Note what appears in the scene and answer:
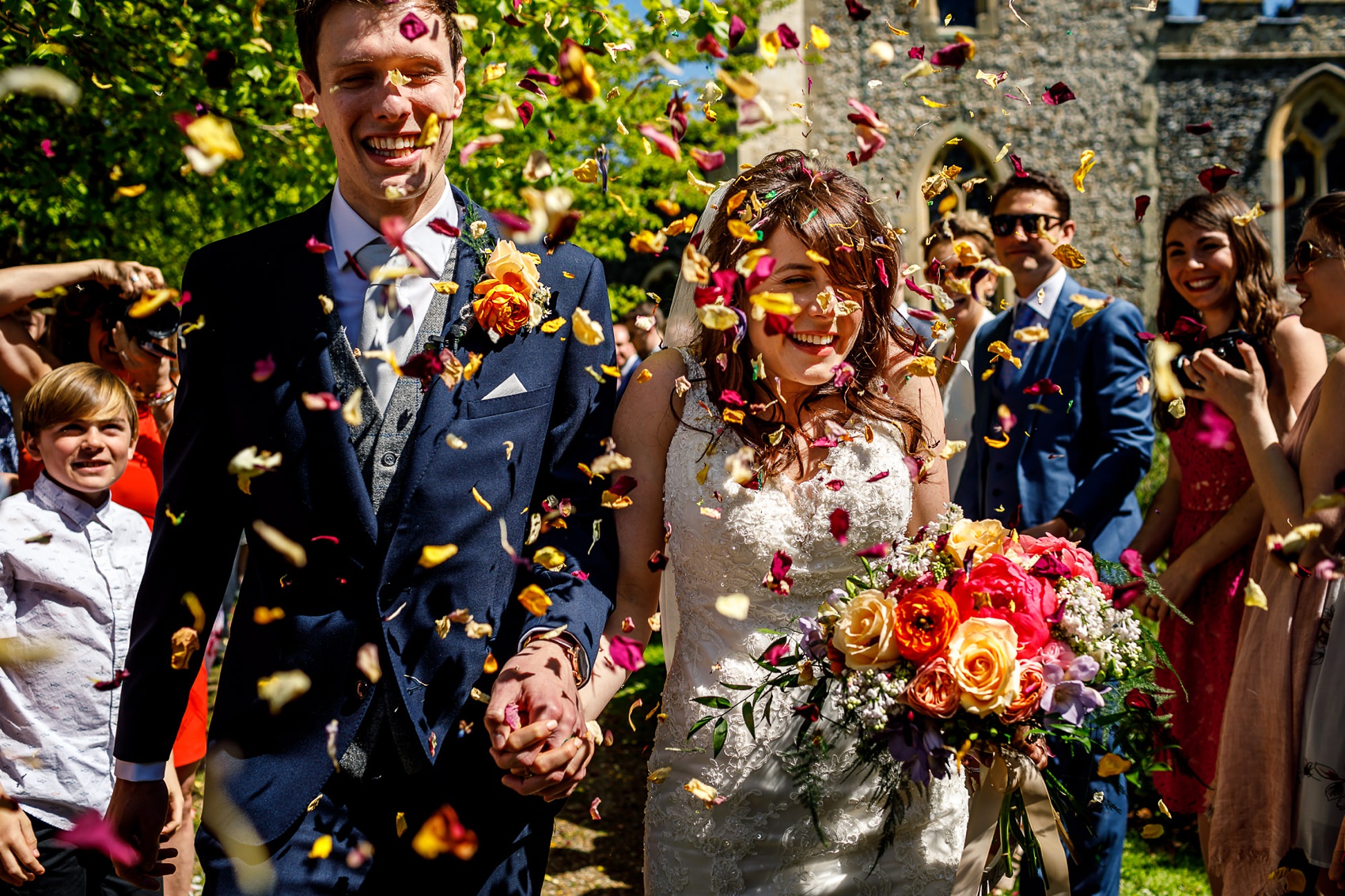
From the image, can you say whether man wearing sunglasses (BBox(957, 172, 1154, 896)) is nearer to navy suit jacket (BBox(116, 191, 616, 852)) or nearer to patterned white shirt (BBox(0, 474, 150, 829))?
navy suit jacket (BBox(116, 191, 616, 852))

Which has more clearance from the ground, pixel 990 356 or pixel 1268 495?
pixel 990 356

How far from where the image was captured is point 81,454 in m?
3.44

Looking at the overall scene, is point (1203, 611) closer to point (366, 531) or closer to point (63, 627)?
point (366, 531)

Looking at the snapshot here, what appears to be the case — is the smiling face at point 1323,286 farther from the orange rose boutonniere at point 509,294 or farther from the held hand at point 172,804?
the held hand at point 172,804

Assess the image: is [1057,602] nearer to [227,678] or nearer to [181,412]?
[227,678]

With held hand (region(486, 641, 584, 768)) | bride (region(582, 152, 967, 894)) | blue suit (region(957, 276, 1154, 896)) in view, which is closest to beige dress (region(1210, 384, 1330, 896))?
blue suit (region(957, 276, 1154, 896))

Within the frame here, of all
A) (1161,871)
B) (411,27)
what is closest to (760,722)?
(411,27)

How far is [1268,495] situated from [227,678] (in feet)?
10.8

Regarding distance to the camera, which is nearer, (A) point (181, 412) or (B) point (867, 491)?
(A) point (181, 412)

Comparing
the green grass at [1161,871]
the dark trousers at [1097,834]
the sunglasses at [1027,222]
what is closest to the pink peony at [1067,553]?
the dark trousers at [1097,834]

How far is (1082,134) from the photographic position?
62.2 feet

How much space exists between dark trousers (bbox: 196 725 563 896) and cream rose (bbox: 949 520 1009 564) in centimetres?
115

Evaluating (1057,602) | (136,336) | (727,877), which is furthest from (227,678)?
(136,336)

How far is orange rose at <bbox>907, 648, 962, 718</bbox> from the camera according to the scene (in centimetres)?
219
